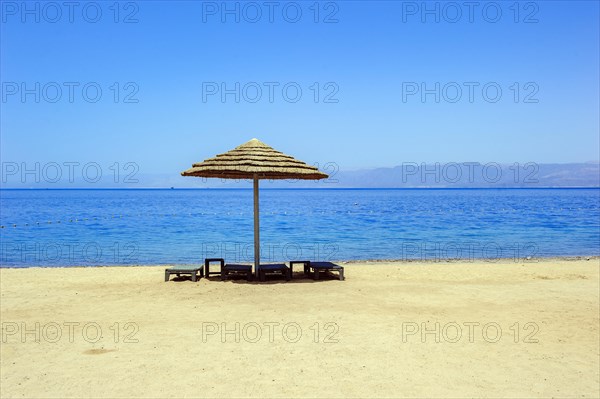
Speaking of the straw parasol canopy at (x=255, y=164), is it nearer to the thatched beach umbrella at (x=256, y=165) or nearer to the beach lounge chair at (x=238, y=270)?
the thatched beach umbrella at (x=256, y=165)

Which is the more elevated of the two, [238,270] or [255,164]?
[255,164]

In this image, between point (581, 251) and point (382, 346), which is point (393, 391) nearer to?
point (382, 346)

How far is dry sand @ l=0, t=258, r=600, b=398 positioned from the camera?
4996 mm

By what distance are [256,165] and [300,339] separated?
4.40 meters

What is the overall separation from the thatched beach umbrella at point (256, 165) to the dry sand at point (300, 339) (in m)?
2.39

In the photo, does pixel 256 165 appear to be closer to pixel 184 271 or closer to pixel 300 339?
pixel 184 271

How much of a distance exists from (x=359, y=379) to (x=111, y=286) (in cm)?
688

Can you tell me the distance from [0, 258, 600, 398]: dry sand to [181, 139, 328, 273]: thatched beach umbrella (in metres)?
2.39

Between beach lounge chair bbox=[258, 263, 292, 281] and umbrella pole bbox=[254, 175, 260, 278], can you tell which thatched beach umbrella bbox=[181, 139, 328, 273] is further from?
beach lounge chair bbox=[258, 263, 292, 281]

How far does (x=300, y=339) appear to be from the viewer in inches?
253

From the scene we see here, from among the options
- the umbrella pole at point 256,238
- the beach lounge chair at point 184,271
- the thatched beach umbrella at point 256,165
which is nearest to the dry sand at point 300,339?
the beach lounge chair at point 184,271

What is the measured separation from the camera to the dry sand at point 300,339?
5.00 metres

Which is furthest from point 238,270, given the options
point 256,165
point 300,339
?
point 300,339

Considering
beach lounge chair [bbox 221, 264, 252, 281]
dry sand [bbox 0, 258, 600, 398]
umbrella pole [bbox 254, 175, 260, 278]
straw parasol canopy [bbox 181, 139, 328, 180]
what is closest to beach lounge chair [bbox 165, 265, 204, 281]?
dry sand [bbox 0, 258, 600, 398]
